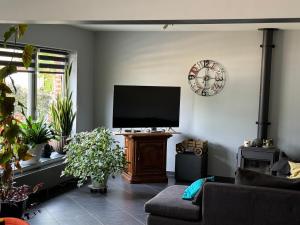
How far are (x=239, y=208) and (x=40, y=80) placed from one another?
382 centimetres

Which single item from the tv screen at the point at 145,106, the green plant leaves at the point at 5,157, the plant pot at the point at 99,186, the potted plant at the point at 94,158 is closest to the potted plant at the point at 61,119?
the potted plant at the point at 94,158

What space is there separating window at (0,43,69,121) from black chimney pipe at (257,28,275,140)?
3.21 m

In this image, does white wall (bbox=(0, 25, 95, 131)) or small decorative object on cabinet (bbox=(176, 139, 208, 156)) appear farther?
small decorative object on cabinet (bbox=(176, 139, 208, 156))

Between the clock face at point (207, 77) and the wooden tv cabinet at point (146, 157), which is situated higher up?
the clock face at point (207, 77)

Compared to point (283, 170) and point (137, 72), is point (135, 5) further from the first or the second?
point (137, 72)

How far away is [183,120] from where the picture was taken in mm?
6852

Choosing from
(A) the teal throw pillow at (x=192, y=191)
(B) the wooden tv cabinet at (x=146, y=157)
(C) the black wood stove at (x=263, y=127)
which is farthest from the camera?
(B) the wooden tv cabinet at (x=146, y=157)

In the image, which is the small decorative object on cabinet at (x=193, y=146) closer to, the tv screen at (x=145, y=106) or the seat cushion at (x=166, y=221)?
the tv screen at (x=145, y=106)

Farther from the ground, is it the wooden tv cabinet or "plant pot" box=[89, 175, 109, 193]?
the wooden tv cabinet

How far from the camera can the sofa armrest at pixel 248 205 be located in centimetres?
342

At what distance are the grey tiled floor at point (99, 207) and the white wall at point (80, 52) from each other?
1.51 metres

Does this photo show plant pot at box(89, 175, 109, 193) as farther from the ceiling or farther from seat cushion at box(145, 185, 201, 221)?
the ceiling

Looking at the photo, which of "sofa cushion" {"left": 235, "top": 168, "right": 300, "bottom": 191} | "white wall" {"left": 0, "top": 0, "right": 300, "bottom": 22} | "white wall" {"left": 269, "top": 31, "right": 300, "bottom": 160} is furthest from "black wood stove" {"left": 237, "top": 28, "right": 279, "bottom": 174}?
"white wall" {"left": 0, "top": 0, "right": 300, "bottom": 22}

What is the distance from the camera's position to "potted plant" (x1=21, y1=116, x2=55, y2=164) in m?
5.31
